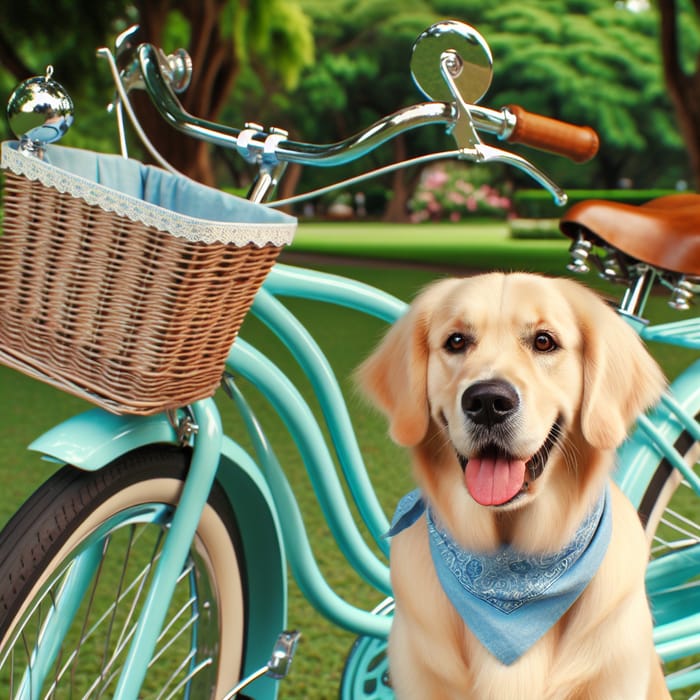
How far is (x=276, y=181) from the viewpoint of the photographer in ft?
6.24

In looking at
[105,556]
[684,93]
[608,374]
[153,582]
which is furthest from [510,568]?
[684,93]

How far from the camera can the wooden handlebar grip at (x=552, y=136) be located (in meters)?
1.79

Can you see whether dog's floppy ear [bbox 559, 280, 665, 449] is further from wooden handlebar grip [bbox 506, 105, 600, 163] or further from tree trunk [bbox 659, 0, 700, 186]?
tree trunk [bbox 659, 0, 700, 186]

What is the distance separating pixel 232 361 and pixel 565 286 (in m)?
0.65

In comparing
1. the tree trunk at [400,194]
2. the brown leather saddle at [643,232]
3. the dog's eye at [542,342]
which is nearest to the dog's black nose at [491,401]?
the dog's eye at [542,342]

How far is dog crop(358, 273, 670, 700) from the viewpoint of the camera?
69.2 inches

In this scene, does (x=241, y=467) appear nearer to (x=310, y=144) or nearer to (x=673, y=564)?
(x=310, y=144)

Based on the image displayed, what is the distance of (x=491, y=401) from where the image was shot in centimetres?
162

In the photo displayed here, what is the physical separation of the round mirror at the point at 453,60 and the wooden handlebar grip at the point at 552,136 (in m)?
0.11

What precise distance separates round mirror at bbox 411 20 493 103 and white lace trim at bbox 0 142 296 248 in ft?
1.39

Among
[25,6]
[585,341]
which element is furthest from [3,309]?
[25,6]

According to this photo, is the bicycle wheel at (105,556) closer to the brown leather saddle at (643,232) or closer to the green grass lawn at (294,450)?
the green grass lawn at (294,450)

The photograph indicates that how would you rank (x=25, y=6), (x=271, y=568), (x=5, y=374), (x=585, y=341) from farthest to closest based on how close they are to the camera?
(x=25, y=6), (x=5, y=374), (x=271, y=568), (x=585, y=341)

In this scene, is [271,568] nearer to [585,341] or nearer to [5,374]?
[585,341]
